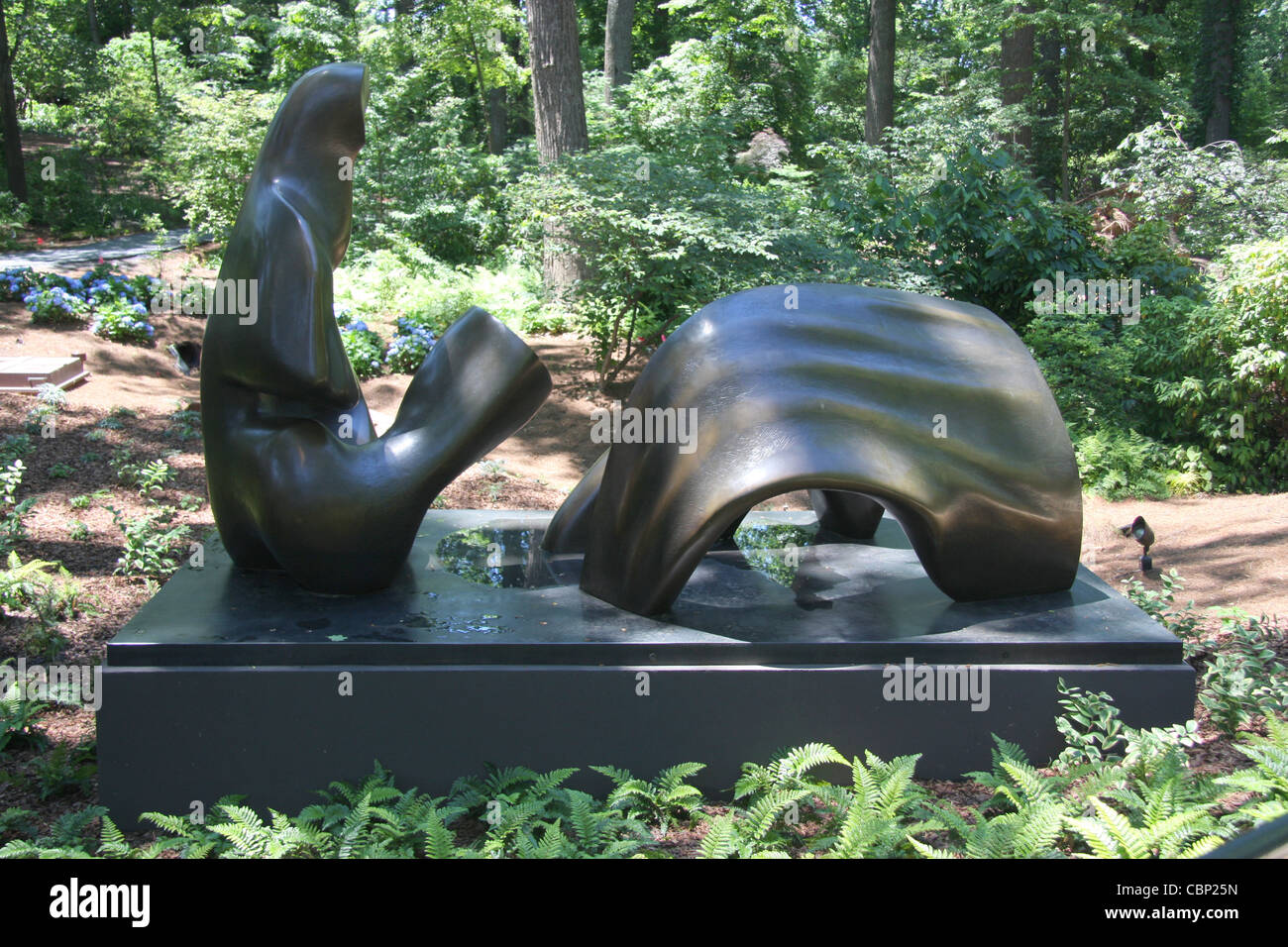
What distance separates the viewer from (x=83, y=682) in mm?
5805

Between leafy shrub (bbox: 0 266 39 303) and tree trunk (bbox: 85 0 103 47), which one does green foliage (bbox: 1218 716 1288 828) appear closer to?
leafy shrub (bbox: 0 266 39 303)

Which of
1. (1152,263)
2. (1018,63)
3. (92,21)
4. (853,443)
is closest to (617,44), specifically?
(1018,63)

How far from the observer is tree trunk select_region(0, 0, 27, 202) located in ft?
60.8

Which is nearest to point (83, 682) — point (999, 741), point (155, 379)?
point (999, 741)

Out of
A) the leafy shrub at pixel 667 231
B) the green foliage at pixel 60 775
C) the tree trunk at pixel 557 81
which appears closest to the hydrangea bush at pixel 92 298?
the leafy shrub at pixel 667 231

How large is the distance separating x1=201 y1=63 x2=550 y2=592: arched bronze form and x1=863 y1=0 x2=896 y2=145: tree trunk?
18893 millimetres

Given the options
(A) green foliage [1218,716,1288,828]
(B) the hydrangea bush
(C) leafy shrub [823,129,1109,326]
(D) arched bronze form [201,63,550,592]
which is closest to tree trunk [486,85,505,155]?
(B) the hydrangea bush

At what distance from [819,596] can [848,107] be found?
28076 mm

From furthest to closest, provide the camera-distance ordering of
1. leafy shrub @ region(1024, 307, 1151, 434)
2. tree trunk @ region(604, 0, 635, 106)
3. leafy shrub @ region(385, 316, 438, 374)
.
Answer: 1. tree trunk @ region(604, 0, 635, 106)
2. leafy shrub @ region(385, 316, 438, 374)
3. leafy shrub @ region(1024, 307, 1151, 434)

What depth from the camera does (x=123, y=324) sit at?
41.2 ft

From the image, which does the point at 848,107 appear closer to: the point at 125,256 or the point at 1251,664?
the point at 125,256

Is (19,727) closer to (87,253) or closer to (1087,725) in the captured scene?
(1087,725)

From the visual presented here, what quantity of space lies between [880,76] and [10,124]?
17111mm

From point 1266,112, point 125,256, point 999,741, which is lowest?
point 999,741
